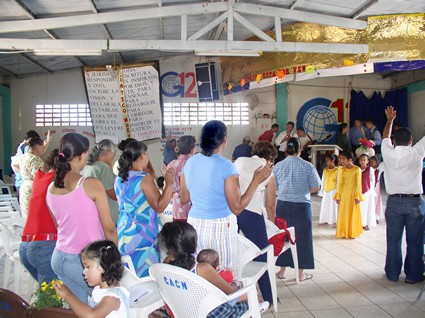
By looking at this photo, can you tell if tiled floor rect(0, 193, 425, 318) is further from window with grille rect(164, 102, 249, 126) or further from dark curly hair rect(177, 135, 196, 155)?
window with grille rect(164, 102, 249, 126)

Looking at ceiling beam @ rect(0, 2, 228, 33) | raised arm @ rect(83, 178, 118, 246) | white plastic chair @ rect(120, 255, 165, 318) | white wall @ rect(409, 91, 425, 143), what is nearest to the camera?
raised arm @ rect(83, 178, 118, 246)

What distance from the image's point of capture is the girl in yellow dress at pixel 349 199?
586 centimetres

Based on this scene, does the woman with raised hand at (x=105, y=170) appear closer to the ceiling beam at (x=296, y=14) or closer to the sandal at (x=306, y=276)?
the sandal at (x=306, y=276)

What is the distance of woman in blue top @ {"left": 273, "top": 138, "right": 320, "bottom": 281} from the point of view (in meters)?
4.10

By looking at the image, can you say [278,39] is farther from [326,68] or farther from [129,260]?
[129,260]

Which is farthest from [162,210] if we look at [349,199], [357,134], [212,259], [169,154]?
[357,134]

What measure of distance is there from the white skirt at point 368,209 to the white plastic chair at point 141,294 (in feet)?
14.9

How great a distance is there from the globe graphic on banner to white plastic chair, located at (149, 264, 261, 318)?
10204mm

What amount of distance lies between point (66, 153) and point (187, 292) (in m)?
0.99

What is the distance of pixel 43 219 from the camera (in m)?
2.62

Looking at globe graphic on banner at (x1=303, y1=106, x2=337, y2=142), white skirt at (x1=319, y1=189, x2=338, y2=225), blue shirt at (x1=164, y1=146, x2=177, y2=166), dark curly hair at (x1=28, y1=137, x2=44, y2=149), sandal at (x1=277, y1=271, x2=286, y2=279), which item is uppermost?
globe graphic on banner at (x1=303, y1=106, x2=337, y2=142)

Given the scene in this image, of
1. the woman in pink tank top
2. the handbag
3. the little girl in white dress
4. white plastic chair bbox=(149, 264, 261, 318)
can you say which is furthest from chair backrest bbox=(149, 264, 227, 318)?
the handbag

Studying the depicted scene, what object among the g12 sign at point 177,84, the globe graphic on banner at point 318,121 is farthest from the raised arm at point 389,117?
the globe graphic on banner at point 318,121

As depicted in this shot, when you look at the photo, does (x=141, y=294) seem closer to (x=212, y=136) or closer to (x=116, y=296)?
(x=116, y=296)
